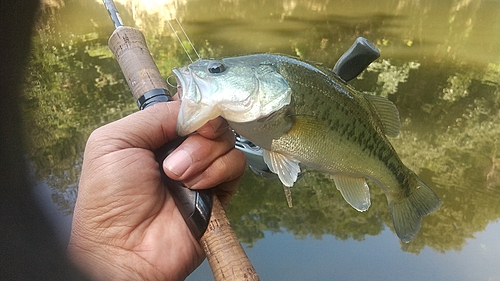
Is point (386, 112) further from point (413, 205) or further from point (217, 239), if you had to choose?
point (217, 239)

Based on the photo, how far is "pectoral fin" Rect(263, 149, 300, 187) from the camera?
132 cm

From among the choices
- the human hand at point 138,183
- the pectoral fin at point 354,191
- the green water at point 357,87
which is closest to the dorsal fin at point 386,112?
the pectoral fin at point 354,191

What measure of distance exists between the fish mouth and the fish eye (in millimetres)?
57

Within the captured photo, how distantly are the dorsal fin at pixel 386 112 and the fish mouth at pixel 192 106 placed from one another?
610mm

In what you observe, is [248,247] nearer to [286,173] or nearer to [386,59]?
[286,173]

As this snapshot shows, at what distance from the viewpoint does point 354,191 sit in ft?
4.92

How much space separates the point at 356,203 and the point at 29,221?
1.08 m

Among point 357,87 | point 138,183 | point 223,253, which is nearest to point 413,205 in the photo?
point 223,253

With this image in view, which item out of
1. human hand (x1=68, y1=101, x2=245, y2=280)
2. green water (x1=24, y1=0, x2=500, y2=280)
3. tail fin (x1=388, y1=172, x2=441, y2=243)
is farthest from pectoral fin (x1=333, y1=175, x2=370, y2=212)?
green water (x1=24, y1=0, x2=500, y2=280)

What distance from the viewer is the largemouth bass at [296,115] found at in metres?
1.23

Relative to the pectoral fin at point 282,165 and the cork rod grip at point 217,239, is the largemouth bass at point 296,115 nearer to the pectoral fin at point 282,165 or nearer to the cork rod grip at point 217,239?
the pectoral fin at point 282,165

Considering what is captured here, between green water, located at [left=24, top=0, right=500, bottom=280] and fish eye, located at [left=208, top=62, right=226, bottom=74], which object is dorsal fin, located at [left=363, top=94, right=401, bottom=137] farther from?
→ green water, located at [left=24, top=0, right=500, bottom=280]

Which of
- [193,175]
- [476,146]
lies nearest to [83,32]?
[476,146]

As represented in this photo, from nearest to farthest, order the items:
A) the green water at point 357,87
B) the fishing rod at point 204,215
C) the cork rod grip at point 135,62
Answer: the fishing rod at point 204,215 < the cork rod grip at point 135,62 < the green water at point 357,87
